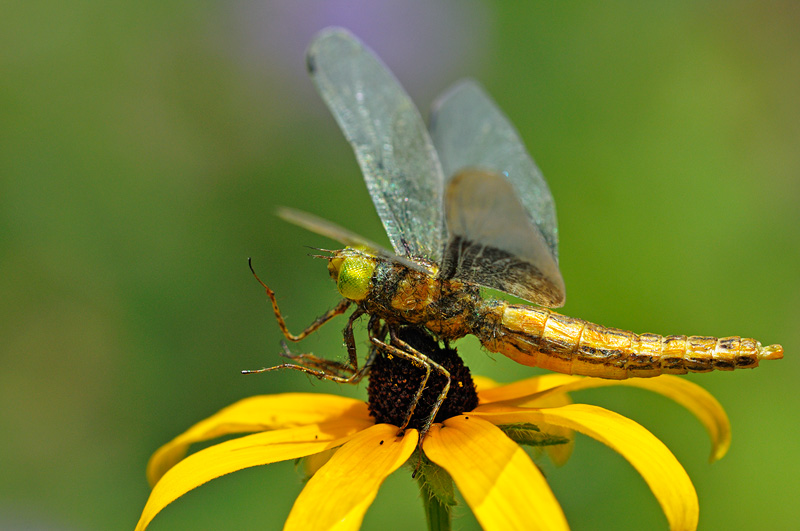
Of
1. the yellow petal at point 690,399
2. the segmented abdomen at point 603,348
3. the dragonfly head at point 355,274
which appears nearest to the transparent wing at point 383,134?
the dragonfly head at point 355,274

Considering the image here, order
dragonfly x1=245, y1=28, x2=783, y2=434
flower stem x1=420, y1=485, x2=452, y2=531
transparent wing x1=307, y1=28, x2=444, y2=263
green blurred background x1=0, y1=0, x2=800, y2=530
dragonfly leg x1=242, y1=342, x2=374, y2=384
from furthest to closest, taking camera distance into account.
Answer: green blurred background x1=0, y1=0, x2=800, y2=530
transparent wing x1=307, y1=28, x2=444, y2=263
dragonfly leg x1=242, y1=342, x2=374, y2=384
flower stem x1=420, y1=485, x2=452, y2=531
dragonfly x1=245, y1=28, x2=783, y2=434

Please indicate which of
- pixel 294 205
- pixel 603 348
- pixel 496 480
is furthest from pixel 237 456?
→ pixel 294 205

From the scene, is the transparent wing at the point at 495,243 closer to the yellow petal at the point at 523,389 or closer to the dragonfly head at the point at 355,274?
the dragonfly head at the point at 355,274

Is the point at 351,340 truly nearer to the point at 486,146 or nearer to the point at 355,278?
the point at 355,278

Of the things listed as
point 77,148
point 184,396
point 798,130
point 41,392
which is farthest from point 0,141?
point 798,130

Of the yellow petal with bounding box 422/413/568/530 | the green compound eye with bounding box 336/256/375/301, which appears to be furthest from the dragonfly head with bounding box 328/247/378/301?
the yellow petal with bounding box 422/413/568/530

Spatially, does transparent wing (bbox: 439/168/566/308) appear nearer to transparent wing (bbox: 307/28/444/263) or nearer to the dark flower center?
the dark flower center

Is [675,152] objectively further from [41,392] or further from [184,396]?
[41,392]
